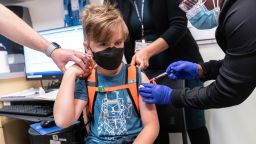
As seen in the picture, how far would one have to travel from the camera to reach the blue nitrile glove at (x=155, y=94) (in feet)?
3.97

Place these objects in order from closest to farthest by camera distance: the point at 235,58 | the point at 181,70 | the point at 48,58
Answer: the point at 235,58 < the point at 181,70 < the point at 48,58

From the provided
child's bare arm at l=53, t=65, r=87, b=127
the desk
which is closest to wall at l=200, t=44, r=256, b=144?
child's bare arm at l=53, t=65, r=87, b=127

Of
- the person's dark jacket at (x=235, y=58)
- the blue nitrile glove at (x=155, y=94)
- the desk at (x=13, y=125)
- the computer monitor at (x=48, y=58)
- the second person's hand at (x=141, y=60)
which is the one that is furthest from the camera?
the computer monitor at (x=48, y=58)

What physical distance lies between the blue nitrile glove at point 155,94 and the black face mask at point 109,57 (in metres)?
0.18

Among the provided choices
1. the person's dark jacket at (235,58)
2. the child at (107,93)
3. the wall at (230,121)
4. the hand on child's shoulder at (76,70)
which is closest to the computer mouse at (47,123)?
the child at (107,93)

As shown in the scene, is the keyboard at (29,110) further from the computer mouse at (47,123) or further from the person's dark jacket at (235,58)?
the person's dark jacket at (235,58)

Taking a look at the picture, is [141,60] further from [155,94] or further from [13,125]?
[13,125]

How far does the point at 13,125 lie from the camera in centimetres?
197

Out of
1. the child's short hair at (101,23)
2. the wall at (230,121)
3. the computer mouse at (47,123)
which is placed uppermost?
the child's short hair at (101,23)

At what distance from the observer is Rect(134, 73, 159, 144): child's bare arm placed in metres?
1.24

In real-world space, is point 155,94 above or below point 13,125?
above

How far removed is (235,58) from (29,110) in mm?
1349

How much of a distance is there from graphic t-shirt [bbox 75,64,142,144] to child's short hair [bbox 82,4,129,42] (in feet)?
0.73

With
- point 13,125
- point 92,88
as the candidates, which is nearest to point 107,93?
point 92,88
